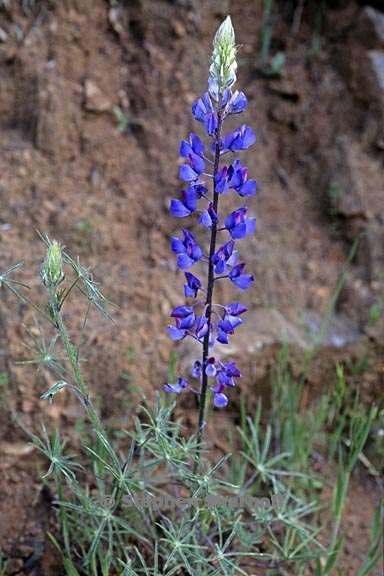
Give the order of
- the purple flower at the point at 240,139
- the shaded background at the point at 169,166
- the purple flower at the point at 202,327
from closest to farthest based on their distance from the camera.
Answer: the purple flower at the point at 240,139, the purple flower at the point at 202,327, the shaded background at the point at 169,166

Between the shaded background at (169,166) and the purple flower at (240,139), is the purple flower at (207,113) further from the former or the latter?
the shaded background at (169,166)

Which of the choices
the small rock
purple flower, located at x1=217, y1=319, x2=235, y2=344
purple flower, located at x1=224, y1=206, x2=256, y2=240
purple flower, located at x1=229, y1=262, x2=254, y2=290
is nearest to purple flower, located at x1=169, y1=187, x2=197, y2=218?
purple flower, located at x1=224, y1=206, x2=256, y2=240

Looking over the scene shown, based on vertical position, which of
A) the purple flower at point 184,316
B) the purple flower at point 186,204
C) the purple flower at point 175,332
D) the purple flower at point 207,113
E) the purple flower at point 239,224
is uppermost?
the purple flower at point 207,113

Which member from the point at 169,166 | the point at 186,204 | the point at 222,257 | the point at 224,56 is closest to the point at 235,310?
the point at 222,257

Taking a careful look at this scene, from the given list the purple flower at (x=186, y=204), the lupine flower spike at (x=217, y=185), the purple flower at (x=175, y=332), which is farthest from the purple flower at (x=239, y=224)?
the purple flower at (x=175, y=332)

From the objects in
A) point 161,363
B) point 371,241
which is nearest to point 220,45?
point 161,363

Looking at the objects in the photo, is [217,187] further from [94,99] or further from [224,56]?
[94,99]

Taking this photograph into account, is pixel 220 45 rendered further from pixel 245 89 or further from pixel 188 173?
pixel 245 89
